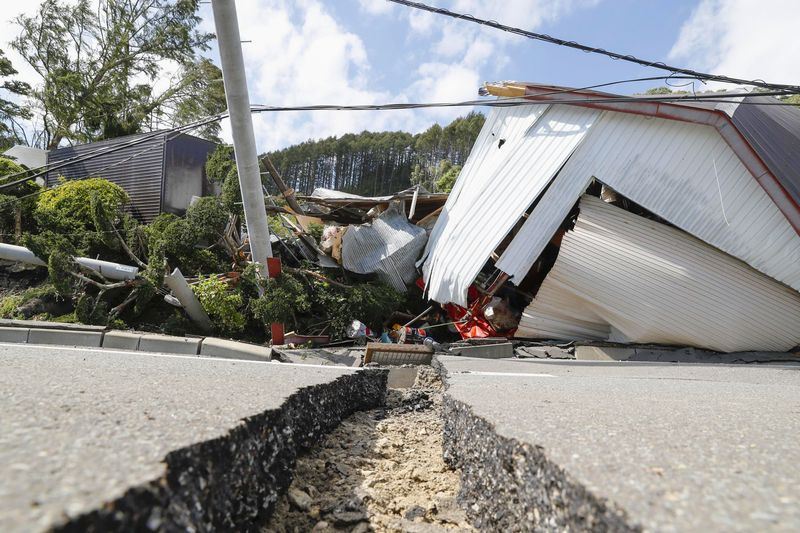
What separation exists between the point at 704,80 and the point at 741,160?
1.38m

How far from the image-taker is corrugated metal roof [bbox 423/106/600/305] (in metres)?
7.56

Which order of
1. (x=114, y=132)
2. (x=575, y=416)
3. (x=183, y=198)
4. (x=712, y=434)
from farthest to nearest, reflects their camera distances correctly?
(x=114, y=132) < (x=183, y=198) < (x=575, y=416) < (x=712, y=434)

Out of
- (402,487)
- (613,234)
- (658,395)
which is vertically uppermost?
(613,234)

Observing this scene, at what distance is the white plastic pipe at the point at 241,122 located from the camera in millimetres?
5930

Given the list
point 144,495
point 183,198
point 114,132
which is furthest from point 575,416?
point 114,132

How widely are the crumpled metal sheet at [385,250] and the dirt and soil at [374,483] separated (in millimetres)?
5924

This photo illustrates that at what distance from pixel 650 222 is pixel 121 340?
26.0 feet

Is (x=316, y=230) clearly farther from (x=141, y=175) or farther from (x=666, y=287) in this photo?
(x=666, y=287)

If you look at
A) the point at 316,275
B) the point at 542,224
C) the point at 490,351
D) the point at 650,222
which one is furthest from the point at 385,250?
the point at 650,222

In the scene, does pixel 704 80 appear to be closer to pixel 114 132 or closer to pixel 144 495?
pixel 144 495

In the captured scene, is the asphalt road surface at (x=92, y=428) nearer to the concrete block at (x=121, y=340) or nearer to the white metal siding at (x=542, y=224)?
the concrete block at (x=121, y=340)

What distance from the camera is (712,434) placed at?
66.0 inches

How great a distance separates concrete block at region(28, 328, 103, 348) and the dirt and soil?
17.8 ft

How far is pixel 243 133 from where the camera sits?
655 centimetres
